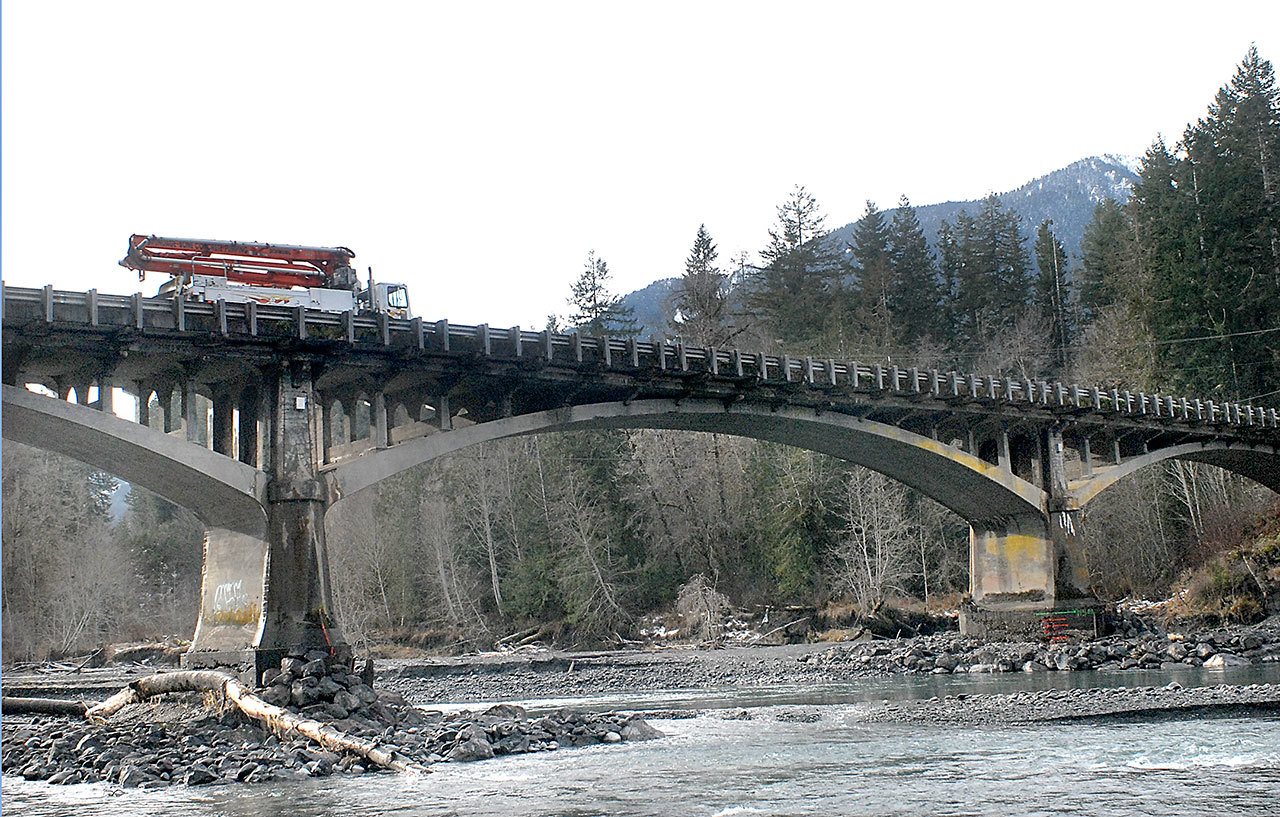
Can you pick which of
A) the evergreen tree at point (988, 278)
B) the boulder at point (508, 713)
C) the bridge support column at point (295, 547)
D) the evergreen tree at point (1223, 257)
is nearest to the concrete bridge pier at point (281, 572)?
the bridge support column at point (295, 547)

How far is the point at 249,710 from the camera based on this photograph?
24812mm

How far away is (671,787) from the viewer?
16.5m

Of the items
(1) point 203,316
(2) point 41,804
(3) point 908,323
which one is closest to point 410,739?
(2) point 41,804

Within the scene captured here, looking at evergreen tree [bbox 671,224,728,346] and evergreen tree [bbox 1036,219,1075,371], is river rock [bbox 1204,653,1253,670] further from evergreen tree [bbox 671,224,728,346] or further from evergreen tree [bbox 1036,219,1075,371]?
evergreen tree [bbox 1036,219,1075,371]

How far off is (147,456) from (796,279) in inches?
2689

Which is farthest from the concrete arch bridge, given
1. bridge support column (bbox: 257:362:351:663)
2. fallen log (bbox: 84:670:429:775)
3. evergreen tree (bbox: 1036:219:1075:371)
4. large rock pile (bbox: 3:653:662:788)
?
evergreen tree (bbox: 1036:219:1075:371)

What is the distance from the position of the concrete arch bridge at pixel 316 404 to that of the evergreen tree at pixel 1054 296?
46352mm

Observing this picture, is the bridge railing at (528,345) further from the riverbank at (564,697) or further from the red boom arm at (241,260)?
the riverbank at (564,697)

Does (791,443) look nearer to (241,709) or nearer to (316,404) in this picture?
(316,404)

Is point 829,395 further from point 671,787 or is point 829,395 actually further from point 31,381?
point 671,787

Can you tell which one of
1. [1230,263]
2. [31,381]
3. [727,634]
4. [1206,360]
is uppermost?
[1230,263]

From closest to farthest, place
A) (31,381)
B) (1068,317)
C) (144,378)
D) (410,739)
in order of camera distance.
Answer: (410,739) < (31,381) < (144,378) < (1068,317)

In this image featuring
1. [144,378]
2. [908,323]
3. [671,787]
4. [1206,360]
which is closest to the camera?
[671,787]

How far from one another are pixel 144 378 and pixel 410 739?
13173 mm
